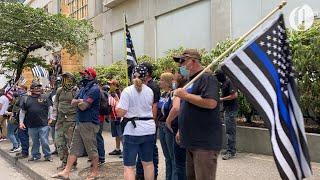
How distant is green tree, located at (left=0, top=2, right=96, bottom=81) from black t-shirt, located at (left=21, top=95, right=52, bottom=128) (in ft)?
17.8

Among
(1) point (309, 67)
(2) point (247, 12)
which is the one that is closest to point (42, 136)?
(1) point (309, 67)

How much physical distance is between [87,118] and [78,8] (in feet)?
81.5

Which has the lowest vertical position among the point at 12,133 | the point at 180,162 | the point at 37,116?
the point at 12,133

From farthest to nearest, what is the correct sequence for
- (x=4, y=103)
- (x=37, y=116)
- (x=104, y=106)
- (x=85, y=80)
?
(x=4, y=103) < (x=37, y=116) < (x=104, y=106) < (x=85, y=80)

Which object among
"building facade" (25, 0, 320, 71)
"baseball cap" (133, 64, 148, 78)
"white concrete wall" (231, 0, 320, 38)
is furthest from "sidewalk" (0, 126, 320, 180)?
"white concrete wall" (231, 0, 320, 38)

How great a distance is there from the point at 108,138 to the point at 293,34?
23.9 ft

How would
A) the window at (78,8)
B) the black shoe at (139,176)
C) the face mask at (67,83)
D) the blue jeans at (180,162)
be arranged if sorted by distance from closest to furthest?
1. the blue jeans at (180,162)
2. the black shoe at (139,176)
3. the face mask at (67,83)
4. the window at (78,8)

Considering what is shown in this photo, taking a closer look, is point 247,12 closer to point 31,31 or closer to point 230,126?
point 230,126

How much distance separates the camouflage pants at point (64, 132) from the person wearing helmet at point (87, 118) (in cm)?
110

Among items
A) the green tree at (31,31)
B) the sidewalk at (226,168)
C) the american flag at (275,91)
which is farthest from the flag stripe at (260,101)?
the green tree at (31,31)

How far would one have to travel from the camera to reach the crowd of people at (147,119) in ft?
17.0

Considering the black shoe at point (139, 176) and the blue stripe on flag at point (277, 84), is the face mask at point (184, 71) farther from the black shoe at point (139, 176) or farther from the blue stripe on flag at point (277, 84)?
the black shoe at point (139, 176)

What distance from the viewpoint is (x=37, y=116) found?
1073 cm

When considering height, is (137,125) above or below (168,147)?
above
